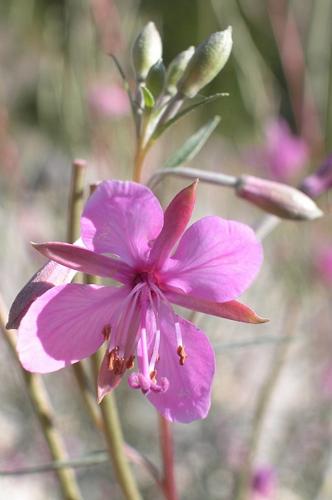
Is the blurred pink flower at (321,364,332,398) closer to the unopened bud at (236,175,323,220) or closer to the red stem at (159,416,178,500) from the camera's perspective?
the red stem at (159,416,178,500)

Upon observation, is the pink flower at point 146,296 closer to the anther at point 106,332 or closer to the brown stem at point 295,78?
the anther at point 106,332

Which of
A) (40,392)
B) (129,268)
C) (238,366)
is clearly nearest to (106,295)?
(129,268)

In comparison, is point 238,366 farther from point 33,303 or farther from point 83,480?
point 33,303

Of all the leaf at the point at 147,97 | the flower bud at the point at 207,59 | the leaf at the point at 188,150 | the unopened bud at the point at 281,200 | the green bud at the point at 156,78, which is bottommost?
the unopened bud at the point at 281,200

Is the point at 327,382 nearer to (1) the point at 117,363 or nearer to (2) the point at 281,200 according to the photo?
(2) the point at 281,200

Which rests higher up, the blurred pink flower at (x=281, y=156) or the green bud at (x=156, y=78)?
the green bud at (x=156, y=78)

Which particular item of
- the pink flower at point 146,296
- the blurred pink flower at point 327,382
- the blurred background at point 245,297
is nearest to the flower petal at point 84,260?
the pink flower at point 146,296
